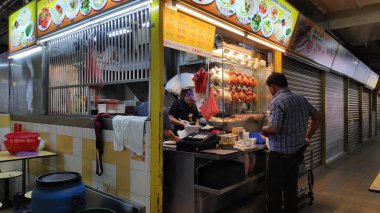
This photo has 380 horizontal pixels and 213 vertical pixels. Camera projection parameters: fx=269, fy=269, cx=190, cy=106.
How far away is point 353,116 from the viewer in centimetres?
1105

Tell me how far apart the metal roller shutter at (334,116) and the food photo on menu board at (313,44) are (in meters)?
0.95

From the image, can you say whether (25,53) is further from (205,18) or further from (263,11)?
(263,11)

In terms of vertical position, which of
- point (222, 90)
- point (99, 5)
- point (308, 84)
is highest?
point (99, 5)

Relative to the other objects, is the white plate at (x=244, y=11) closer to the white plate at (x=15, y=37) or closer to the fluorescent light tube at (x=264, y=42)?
the fluorescent light tube at (x=264, y=42)

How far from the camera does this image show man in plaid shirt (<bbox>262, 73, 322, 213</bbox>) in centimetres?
320

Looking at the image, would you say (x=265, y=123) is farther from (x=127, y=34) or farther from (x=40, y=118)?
(x=40, y=118)

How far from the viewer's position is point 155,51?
288cm

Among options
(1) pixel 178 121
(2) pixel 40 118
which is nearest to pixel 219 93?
(1) pixel 178 121

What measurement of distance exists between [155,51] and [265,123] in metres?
3.15

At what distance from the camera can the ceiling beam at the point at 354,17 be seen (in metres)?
7.13

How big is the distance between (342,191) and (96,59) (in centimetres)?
519

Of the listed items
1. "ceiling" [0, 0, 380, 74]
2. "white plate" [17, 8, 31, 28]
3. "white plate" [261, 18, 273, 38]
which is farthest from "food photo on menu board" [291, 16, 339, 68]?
"white plate" [17, 8, 31, 28]

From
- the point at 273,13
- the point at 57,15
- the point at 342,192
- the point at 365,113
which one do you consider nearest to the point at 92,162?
the point at 57,15

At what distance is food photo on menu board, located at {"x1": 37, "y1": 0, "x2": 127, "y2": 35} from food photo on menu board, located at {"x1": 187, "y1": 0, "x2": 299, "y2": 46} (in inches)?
49.5
